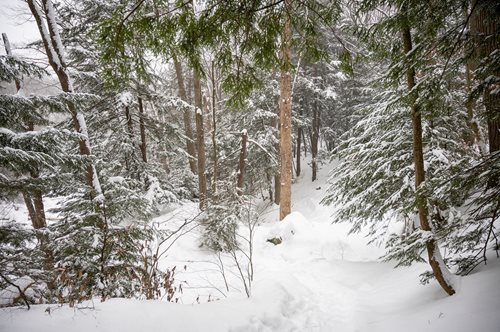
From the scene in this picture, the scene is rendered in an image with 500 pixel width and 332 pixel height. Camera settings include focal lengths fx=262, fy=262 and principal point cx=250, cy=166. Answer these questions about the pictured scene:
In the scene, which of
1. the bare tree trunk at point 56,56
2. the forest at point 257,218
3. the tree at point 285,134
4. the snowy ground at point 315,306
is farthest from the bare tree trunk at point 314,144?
the bare tree trunk at point 56,56

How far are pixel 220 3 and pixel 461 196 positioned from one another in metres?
3.54

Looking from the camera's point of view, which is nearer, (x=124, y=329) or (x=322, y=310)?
(x=124, y=329)

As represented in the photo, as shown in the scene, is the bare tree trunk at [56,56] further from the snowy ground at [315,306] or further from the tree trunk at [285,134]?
the tree trunk at [285,134]

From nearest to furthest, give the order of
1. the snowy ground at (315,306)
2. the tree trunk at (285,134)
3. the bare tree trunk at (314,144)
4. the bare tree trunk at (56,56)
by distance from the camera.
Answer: the snowy ground at (315,306) → the bare tree trunk at (56,56) → the tree trunk at (285,134) → the bare tree trunk at (314,144)

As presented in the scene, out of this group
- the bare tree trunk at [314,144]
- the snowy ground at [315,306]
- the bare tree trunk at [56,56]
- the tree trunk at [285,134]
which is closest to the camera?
the snowy ground at [315,306]

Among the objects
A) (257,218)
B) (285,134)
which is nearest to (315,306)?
(257,218)

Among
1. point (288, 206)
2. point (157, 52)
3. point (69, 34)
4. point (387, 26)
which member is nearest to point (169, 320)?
point (157, 52)

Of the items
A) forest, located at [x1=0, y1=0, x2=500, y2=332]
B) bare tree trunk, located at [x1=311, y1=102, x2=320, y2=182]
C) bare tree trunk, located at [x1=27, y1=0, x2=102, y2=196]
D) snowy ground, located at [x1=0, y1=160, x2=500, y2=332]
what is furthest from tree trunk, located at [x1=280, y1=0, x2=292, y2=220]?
bare tree trunk, located at [x1=311, y1=102, x2=320, y2=182]

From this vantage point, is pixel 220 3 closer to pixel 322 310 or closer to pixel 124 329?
pixel 124 329

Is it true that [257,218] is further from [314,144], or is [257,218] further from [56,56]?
[314,144]

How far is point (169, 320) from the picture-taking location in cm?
322

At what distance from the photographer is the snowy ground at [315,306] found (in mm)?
2837

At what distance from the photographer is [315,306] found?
4820 mm

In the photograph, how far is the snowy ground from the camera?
2.84 meters
